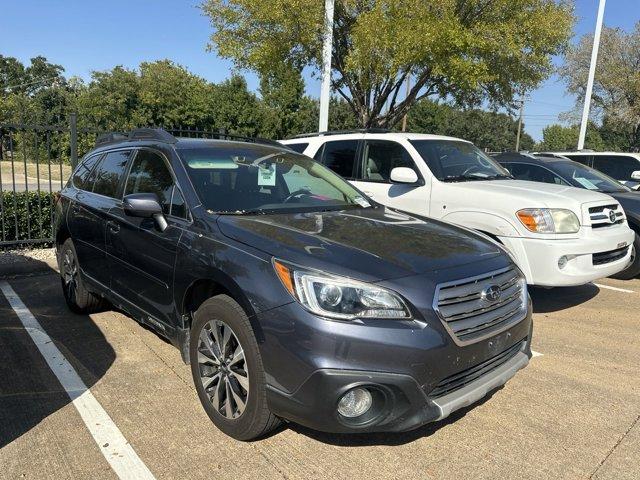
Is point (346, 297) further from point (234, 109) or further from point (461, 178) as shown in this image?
point (234, 109)

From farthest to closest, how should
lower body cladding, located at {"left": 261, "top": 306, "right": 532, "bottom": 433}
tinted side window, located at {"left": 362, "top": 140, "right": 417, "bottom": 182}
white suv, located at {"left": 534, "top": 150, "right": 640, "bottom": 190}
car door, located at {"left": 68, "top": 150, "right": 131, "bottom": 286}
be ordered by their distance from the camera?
white suv, located at {"left": 534, "top": 150, "right": 640, "bottom": 190}, tinted side window, located at {"left": 362, "top": 140, "right": 417, "bottom": 182}, car door, located at {"left": 68, "top": 150, "right": 131, "bottom": 286}, lower body cladding, located at {"left": 261, "top": 306, "right": 532, "bottom": 433}

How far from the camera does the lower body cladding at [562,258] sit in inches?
188

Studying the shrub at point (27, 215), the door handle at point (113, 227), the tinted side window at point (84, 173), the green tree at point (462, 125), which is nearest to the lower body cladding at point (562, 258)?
the door handle at point (113, 227)

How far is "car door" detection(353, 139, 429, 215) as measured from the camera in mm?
5911

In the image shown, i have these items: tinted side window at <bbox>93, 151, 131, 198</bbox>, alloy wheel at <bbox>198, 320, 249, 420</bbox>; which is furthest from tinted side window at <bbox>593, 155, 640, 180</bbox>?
alloy wheel at <bbox>198, 320, 249, 420</bbox>

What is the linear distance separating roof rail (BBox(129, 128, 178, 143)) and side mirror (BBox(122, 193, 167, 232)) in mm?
700

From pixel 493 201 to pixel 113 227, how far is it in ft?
11.5

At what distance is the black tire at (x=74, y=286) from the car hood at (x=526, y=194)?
3.78m

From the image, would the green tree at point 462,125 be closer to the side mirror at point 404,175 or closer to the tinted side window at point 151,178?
the side mirror at point 404,175

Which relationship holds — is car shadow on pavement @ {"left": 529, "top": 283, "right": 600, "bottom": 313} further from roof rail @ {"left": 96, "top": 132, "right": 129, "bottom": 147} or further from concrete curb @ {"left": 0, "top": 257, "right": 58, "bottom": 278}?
concrete curb @ {"left": 0, "top": 257, "right": 58, "bottom": 278}

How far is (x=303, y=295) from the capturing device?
2490 millimetres

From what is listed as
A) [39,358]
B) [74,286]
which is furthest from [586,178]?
[39,358]

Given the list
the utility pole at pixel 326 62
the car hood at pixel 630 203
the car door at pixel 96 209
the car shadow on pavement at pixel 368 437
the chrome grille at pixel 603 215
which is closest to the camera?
the car shadow on pavement at pixel 368 437

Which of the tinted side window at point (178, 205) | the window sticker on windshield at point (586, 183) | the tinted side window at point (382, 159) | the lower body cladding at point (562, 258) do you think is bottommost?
the lower body cladding at point (562, 258)
